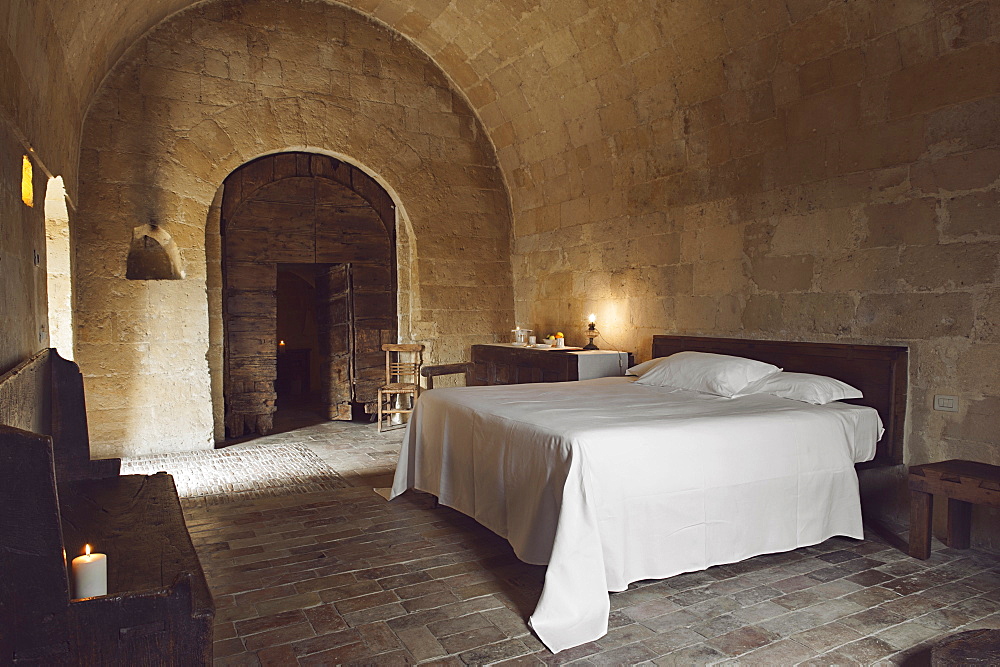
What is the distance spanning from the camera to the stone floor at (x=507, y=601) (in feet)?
7.85

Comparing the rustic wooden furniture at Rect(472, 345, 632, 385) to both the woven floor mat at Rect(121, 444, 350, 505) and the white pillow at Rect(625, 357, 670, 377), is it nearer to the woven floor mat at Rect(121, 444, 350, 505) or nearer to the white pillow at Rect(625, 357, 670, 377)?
the white pillow at Rect(625, 357, 670, 377)

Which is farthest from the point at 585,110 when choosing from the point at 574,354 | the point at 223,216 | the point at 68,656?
the point at 68,656

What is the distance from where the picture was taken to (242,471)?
5.05m

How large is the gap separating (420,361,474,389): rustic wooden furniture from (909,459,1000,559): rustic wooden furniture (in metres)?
4.52

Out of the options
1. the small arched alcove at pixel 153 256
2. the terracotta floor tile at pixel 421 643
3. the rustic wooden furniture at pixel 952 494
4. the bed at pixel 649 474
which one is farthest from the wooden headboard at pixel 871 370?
the small arched alcove at pixel 153 256

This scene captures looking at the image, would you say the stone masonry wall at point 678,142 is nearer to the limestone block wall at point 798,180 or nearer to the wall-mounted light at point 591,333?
the limestone block wall at point 798,180

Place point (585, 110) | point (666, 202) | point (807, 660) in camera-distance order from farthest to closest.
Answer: point (585, 110) → point (666, 202) → point (807, 660)

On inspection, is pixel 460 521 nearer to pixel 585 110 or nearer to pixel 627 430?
pixel 627 430

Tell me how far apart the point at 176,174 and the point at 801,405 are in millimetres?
5098

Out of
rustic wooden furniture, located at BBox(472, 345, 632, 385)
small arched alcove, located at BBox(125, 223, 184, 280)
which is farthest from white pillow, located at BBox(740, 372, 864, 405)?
small arched alcove, located at BBox(125, 223, 184, 280)

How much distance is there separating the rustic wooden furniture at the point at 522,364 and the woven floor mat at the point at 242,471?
1.95 meters

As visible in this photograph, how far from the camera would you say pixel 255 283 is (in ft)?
21.1

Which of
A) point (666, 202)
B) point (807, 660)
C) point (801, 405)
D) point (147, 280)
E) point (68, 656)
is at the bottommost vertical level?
point (807, 660)

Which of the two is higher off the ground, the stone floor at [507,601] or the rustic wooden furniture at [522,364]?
the rustic wooden furniture at [522,364]
